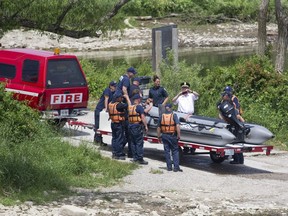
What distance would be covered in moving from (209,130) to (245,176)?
3.89 ft

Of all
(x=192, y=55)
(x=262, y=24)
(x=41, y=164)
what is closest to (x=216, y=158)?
(x=41, y=164)

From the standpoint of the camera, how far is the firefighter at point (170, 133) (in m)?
17.1

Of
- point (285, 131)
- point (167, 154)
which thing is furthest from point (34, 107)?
point (285, 131)

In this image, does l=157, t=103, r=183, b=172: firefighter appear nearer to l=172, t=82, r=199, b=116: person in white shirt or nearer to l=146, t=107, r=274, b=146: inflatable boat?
l=146, t=107, r=274, b=146: inflatable boat

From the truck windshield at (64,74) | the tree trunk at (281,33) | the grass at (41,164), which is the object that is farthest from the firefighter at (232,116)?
the tree trunk at (281,33)

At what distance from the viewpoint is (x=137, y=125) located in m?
17.7

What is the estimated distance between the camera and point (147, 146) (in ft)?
66.5

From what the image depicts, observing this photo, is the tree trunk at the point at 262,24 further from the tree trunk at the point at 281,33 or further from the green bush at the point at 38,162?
the green bush at the point at 38,162

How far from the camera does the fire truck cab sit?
19.8 metres

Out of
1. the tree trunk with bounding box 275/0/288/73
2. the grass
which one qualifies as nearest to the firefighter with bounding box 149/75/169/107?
the grass

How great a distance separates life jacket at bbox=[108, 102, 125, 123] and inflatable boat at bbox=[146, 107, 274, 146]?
2.56 feet

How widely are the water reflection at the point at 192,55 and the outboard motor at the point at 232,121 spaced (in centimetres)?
2608

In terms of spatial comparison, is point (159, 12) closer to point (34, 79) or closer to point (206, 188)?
point (34, 79)

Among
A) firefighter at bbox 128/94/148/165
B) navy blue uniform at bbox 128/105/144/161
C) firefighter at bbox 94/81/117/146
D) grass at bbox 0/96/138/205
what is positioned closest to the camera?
grass at bbox 0/96/138/205
